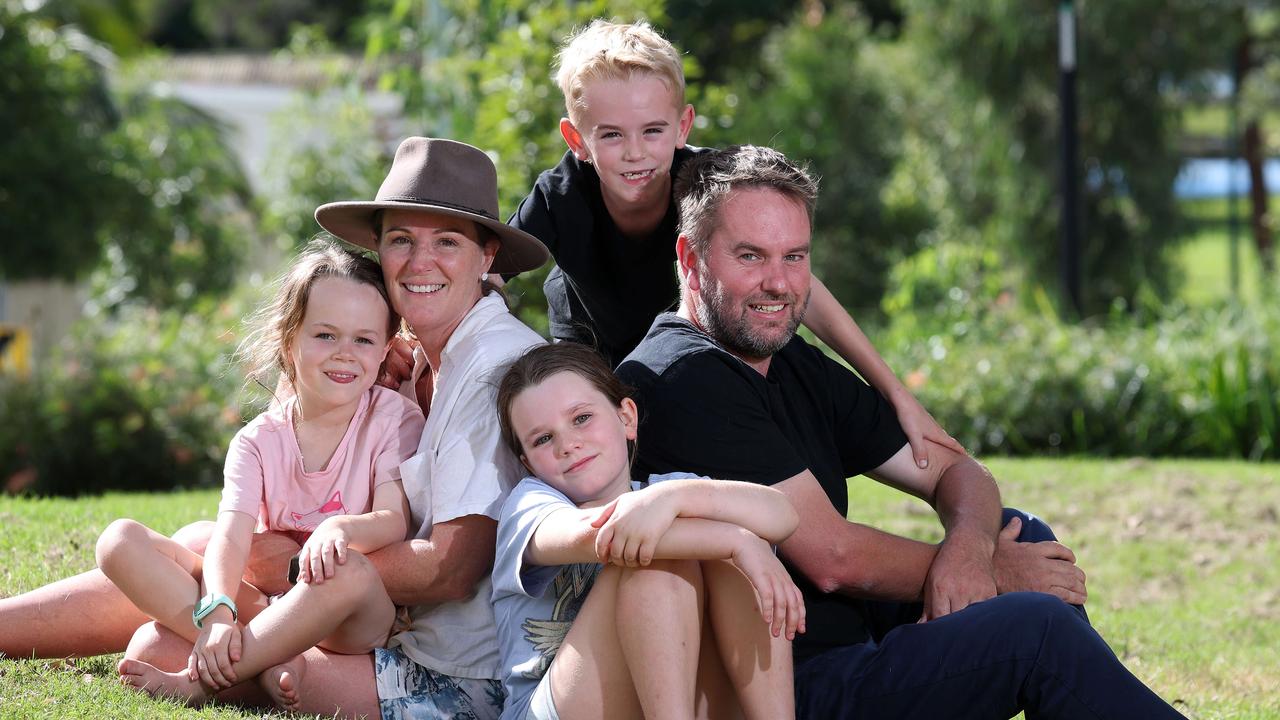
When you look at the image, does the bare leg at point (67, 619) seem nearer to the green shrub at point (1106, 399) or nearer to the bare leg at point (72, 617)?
the bare leg at point (72, 617)

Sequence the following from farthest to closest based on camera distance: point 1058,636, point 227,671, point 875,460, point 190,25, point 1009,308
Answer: point 190,25 → point 1009,308 → point 875,460 → point 227,671 → point 1058,636

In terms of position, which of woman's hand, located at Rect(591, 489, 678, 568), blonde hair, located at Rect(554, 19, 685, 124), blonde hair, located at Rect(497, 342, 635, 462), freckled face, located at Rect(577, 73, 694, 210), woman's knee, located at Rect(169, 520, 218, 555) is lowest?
woman's knee, located at Rect(169, 520, 218, 555)

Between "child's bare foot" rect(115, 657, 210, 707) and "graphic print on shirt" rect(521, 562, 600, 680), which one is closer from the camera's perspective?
"graphic print on shirt" rect(521, 562, 600, 680)

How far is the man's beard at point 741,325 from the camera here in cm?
377

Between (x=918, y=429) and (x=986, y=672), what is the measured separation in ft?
3.18

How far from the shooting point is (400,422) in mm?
3910

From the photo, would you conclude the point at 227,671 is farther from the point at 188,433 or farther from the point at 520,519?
the point at 188,433

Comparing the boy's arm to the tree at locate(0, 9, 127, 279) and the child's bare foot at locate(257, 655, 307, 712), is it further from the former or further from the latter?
the tree at locate(0, 9, 127, 279)

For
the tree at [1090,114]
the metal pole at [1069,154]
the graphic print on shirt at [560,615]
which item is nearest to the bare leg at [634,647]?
the graphic print on shirt at [560,615]

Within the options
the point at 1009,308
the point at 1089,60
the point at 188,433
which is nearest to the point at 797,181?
the point at 188,433

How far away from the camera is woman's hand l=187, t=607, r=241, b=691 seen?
11.6 ft

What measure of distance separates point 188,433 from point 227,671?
231 inches

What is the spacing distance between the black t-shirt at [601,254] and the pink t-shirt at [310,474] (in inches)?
37.1

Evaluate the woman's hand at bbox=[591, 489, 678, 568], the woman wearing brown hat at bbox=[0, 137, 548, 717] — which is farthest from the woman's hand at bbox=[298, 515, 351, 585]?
the woman's hand at bbox=[591, 489, 678, 568]
